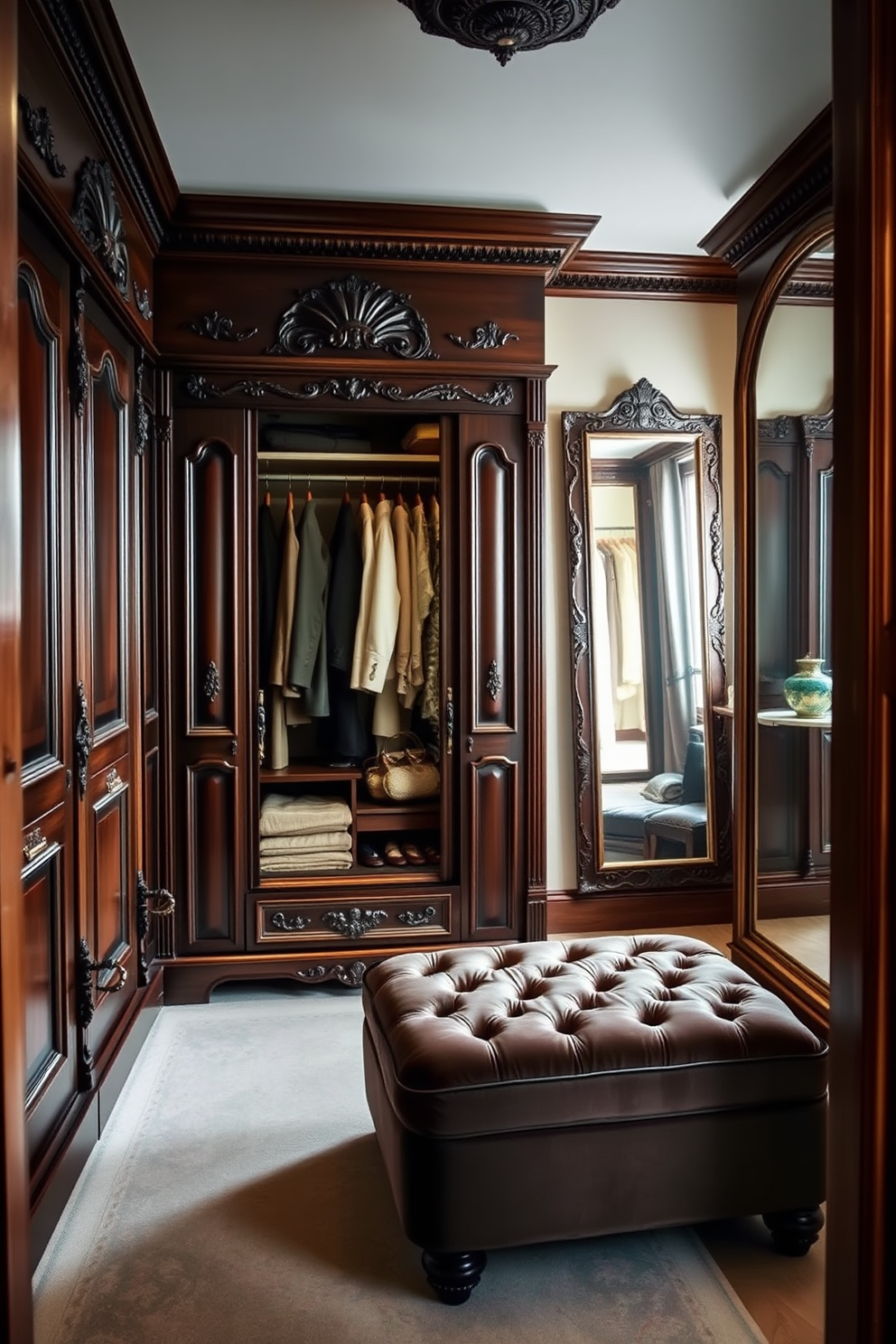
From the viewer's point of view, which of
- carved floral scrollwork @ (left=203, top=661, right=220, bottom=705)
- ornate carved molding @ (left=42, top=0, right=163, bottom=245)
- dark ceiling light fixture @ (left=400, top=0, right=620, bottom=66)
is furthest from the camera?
carved floral scrollwork @ (left=203, top=661, right=220, bottom=705)

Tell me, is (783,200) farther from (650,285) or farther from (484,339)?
(650,285)

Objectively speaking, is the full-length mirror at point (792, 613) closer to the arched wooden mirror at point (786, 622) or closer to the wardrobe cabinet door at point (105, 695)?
the arched wooden mirror at point (786, 622)

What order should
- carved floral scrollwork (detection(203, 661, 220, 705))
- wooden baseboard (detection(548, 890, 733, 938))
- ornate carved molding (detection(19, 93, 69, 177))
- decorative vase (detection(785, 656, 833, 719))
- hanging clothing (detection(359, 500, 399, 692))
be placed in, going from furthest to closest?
wooden baseboard (detection(548, 890, 733, 938))
hanging clothing (detection(359, 500, 399, 692))
carved floral scrollwork (detection(203, 661, 220, 705))
decorative vase (detection(785, 656, 833, 719))
ornate carved molding (detection(19, 93, 69, 177))

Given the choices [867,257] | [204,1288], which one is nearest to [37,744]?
[204,1288]

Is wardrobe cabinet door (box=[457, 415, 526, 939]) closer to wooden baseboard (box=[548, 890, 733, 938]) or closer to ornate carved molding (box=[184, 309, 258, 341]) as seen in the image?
wooden baseboard (box=[548, 890, 733, 938])

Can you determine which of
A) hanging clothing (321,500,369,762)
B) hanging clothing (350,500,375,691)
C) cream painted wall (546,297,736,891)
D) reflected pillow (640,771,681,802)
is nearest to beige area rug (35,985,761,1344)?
hanging clothing (321,500,369,762)

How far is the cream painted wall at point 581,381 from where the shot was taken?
4.14 meters

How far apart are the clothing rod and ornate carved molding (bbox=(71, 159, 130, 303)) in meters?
1.08

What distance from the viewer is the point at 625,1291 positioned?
194cm

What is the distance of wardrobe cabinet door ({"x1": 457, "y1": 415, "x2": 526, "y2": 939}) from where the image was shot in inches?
142

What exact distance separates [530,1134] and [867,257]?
158cm

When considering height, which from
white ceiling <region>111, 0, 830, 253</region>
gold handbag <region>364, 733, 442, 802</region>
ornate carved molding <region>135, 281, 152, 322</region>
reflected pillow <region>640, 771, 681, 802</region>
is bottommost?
reflected pillow <region>640, 771, 681, 802</region>

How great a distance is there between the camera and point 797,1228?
204cm

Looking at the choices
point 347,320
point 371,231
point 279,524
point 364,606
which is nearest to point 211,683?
point 364,606
